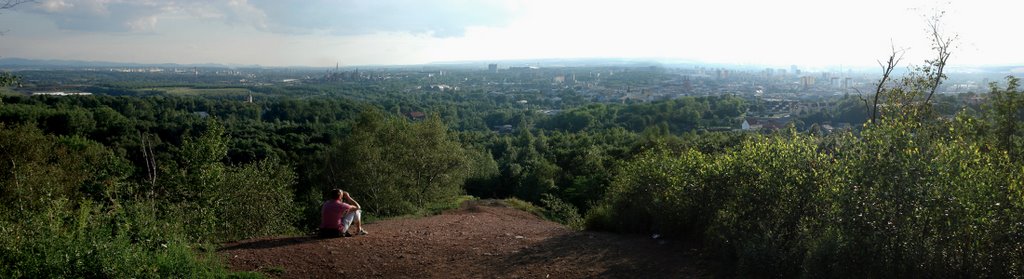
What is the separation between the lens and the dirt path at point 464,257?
757cm

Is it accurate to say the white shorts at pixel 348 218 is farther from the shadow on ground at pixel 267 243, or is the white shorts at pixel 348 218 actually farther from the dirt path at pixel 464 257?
the shadow on ground at pixel 267 243

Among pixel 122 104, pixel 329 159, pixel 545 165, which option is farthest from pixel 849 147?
pixel 122 104

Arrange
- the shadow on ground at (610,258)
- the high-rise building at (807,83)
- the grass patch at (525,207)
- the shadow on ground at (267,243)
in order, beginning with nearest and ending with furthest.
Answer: the shadow on ground at (610,258) → the shadow on ground at (267,243) → the grass patch at (525,207) → the high-rise building at (807,83)

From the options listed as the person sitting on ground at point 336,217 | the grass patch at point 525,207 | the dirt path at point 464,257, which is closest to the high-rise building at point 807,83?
the grass patch at point 525,207

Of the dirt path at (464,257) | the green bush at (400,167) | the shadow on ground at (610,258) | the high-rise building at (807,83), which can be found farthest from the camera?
the high-rise building at (807,83)

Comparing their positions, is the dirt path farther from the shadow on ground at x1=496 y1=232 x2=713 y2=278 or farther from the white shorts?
the white shorts

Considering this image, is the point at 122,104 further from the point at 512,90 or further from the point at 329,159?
the point at 512,90

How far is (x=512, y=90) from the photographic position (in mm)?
119938

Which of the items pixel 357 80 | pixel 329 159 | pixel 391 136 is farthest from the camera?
pixel 357 80

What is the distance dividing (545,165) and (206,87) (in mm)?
83834

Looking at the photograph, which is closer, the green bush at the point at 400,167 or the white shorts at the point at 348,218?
the white shorts at the point at 348,218

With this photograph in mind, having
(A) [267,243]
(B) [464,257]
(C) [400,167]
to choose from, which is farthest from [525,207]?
(A) [267,243]

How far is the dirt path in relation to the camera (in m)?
7.57

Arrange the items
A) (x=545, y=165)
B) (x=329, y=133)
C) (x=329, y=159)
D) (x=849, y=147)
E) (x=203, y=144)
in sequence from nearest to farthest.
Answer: (x=849, y=147), (x=203, y=144), (x=329, y=159), (x=545, y=165), (x=329, y=133)
